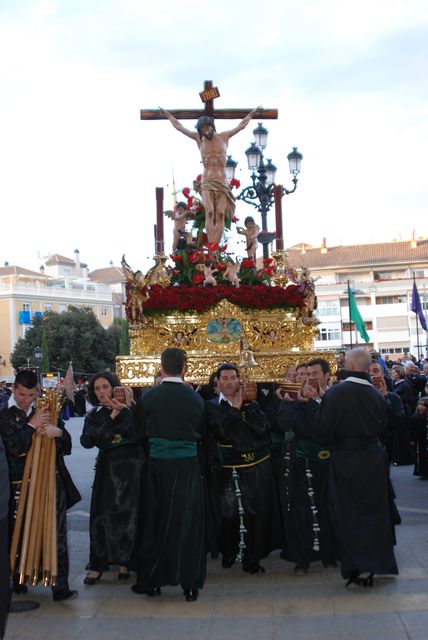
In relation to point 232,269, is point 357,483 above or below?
below

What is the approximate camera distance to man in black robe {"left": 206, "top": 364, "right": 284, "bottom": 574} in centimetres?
596

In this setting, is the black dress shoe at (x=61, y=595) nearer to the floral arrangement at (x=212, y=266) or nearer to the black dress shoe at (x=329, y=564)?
the black dress shoe at (x=329, y=564)

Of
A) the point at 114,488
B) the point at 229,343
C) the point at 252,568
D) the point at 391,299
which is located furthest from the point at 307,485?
the point at 391,299

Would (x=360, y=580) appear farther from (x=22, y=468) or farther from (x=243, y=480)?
(x=22, y=468)

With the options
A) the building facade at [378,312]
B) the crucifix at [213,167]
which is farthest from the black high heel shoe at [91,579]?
the building facade at [378,312]

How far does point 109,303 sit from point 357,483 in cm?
7218

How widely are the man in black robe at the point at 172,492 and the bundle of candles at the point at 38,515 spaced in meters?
0.63

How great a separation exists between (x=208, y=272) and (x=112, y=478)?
3.65m

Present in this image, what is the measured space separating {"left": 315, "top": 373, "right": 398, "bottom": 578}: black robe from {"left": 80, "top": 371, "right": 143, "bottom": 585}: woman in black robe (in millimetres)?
1462

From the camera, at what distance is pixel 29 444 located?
17.1 feet

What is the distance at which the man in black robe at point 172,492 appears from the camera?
5.46 metres

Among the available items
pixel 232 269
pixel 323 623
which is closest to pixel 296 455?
pixel 323 623

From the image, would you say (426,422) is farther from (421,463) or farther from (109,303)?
(109,303)

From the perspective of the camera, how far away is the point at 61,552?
18.2 ft
